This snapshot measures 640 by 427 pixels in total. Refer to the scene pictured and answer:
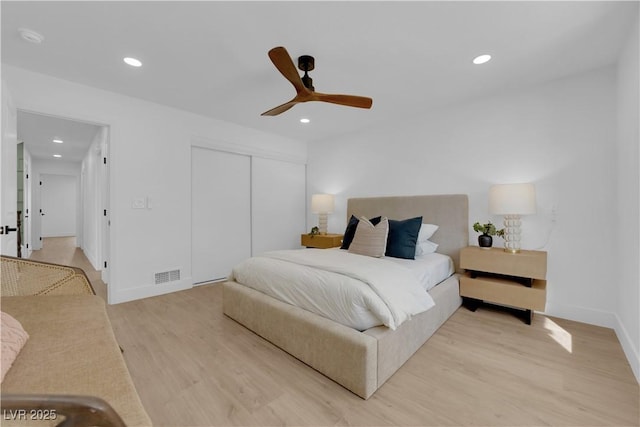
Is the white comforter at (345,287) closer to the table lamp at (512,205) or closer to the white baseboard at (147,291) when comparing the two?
the table lamp at (512,205)

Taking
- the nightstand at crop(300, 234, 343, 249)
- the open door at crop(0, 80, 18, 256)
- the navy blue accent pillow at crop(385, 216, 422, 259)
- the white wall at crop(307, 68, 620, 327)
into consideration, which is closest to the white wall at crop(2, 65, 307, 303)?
the open door at crop(0, 80, 18, 256)

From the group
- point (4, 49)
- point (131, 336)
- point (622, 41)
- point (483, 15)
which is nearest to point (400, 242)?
point (483, 15)

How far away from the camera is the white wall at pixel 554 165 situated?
2.47 m

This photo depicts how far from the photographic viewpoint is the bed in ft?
5.22

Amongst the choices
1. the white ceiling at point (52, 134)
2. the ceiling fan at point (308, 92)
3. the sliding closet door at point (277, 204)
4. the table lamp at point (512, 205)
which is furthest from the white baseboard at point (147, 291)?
the table lamp at point (512, 205)

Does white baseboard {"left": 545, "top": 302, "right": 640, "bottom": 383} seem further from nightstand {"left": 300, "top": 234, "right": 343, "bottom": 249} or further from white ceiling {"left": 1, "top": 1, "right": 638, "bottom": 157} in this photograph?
nightstand {"left": 300, "top": 234, "right": 343, "bottom": 249}

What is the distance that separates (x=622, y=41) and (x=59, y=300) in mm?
4253

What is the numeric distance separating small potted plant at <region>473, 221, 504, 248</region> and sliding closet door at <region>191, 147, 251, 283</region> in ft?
10.7

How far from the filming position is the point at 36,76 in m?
2.60

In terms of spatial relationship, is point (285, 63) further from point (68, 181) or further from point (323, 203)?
point (68, 181)

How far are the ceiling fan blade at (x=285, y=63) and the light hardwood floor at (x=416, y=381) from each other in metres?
2.09

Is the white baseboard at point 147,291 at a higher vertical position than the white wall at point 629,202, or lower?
lower

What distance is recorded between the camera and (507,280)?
278 centimetres

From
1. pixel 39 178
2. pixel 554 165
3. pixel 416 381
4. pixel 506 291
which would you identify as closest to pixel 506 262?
pixel 506 291
